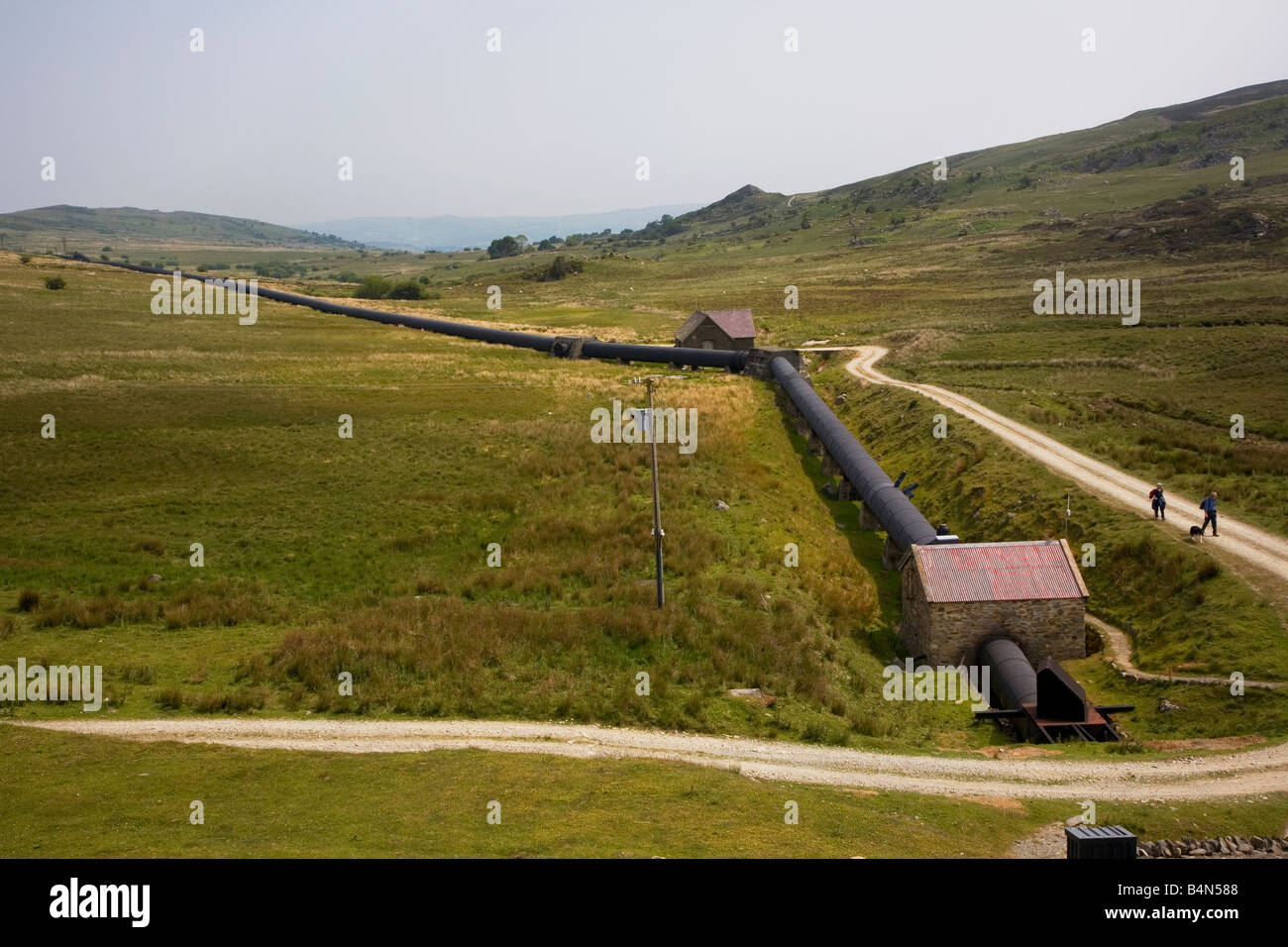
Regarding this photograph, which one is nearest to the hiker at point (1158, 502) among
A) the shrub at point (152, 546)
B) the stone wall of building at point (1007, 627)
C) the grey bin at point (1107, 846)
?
the stone wall of building at point (1007, 627)

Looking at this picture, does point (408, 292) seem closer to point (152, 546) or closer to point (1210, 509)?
point (152, 546)

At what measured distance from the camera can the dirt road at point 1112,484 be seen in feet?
97.1

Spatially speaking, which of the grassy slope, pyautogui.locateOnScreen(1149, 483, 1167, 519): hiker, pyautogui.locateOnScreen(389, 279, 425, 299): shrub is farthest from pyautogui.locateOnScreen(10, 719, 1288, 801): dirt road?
pyautogui.locateOnScreen(389, 279, 425, 299): shrub

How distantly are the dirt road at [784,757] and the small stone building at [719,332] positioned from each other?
60.8m

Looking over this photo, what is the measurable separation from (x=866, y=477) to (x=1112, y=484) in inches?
393

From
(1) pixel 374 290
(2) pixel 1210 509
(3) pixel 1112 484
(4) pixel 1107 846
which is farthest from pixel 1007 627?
(1) pixel 374 290

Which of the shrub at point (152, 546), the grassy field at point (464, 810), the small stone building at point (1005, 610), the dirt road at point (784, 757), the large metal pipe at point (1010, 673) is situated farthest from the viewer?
the shrub at point (152, 546)

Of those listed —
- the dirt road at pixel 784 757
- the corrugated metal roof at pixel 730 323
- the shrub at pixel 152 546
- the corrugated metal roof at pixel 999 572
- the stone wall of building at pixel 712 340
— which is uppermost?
the corrugated metal roof at pixel 730 323

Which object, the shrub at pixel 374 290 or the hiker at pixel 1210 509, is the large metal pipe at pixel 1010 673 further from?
the shrub at pixel 374 290

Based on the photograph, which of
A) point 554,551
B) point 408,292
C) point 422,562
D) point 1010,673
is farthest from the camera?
point 408,292

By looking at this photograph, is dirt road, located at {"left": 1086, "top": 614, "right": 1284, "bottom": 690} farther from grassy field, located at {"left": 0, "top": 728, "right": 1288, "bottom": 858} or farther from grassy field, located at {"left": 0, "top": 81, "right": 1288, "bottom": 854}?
grassy field, located at {"left": 0, "top": 728, "right": 1288, "bottom": 858}

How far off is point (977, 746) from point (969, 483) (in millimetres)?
21176

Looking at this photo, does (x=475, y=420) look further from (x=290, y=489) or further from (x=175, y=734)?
(x=175, y=734)

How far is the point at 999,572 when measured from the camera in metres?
28.0
